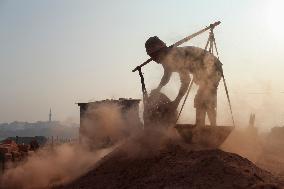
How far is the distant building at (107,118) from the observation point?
18.5 m

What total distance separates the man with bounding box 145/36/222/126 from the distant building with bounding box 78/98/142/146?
8.04 meters

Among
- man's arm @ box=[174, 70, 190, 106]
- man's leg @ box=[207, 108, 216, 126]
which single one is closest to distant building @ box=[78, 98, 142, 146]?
man's leg @ box=[207, 108, 216, 126]

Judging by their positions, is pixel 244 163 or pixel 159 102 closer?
pixel 244 163

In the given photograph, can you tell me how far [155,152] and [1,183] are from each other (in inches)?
178

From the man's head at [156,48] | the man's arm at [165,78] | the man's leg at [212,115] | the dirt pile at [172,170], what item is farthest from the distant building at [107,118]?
the dirt pile at [172,170]

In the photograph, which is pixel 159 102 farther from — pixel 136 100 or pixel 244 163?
pixel 136 100

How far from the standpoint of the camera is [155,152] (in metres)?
8.16

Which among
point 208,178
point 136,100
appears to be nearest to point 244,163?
point 208,178

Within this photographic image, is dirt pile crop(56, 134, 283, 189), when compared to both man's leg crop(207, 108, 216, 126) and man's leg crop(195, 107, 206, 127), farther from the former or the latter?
man's leg crop(207, 108, 216, 126)

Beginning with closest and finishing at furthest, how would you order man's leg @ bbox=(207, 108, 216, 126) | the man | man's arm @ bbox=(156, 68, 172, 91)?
the man < man's leg @ bbox=(207, 108, 216, 126) < man's arm @ bbox=(156, 68, 172, 91)

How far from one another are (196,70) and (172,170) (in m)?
3.22

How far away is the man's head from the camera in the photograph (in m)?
9.62

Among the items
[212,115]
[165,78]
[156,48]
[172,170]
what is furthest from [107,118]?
[172,170]

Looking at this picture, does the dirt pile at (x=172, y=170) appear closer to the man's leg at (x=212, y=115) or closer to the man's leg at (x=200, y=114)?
the man's leg at (x=200, y=114)
